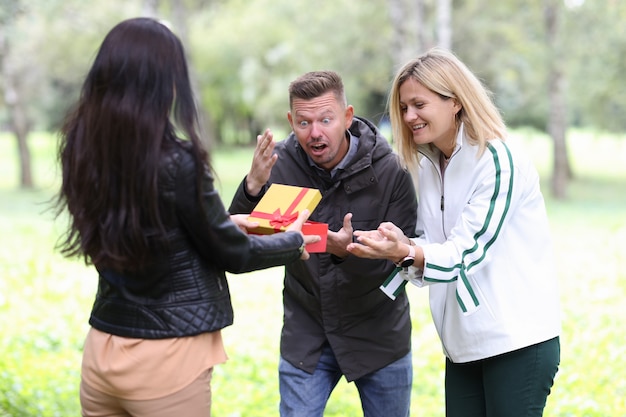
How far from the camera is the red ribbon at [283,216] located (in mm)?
3167

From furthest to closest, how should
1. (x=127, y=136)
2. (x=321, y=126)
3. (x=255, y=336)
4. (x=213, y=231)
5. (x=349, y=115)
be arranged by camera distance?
(x=255, y=336) < (x=349, y=115) < (x=321, y=126) < (x=213, y=231) < (x=127, y=136)

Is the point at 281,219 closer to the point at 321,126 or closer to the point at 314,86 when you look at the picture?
the point at 321,126

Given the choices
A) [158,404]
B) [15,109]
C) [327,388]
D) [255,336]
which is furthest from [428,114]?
[15,109]

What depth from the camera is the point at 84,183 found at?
8.24 feet

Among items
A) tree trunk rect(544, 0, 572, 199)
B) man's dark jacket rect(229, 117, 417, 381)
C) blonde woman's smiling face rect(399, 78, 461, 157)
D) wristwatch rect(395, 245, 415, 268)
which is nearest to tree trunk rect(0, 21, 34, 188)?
tree trunk rect(544, 0, 572, 199)

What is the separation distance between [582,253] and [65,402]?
9.36 meters

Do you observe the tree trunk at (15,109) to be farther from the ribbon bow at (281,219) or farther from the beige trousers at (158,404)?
the beige trousers at (158,404)

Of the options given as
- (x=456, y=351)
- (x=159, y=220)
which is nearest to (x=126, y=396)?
→ (x=159, y=220)

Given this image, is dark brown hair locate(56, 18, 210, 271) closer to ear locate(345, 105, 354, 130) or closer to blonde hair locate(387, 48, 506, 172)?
blonde hair locate(387, 48, 506, 172)

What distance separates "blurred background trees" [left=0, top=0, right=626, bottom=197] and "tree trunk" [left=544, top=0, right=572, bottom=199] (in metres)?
0.03

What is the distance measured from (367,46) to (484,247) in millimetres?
22466

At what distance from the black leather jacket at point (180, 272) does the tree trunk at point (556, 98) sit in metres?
20.0

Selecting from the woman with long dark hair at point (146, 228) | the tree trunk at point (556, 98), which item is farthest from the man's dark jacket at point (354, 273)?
the tree trunk at point (556, 98)

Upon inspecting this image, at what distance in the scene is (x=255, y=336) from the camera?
8312 mm
